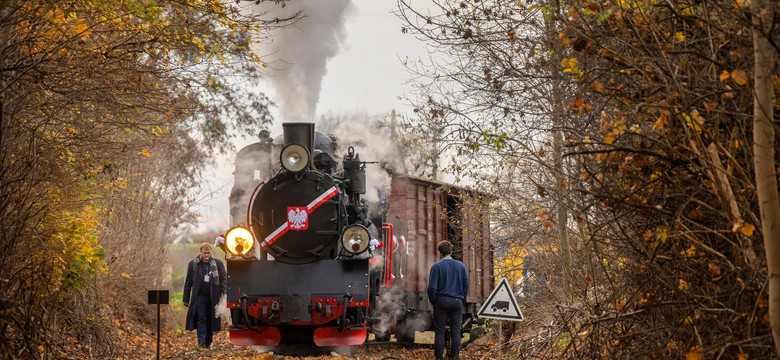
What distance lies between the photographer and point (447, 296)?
35.4 ft

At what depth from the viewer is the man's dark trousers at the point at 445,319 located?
10766mm

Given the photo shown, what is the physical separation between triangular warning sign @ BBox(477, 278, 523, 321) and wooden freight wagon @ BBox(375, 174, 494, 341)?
6.46 ft

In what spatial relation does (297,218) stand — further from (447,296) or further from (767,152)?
(767,152)

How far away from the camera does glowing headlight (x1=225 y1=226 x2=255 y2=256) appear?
1011 cm

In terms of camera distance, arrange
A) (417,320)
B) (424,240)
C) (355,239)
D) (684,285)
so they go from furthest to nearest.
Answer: (424,240), (417,320), (355,239), (684,285)

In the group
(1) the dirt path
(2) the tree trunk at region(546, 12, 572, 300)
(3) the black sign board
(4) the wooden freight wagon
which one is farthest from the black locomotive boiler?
(2) the tree trunk at region(546, 12, 572, 300)

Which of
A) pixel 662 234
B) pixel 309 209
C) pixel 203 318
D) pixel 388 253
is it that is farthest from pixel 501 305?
pixel 662 234

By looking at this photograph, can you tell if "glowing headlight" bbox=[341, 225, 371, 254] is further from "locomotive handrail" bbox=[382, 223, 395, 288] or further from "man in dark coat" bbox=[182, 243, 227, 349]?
"man in dark coat" bbox=[182, 243, 227, 349]

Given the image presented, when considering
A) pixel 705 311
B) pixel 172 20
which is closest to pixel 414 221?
pixel 172 20

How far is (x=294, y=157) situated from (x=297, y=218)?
0.75 metres

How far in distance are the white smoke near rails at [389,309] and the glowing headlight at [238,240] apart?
362cm

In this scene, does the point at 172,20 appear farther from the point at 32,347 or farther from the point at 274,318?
the point at 32,347

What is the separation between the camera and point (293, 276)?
10.2m

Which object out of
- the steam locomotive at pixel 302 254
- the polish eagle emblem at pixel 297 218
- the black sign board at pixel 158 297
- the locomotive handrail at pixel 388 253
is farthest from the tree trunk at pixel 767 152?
the locomotive handrail at pixel 388 253
